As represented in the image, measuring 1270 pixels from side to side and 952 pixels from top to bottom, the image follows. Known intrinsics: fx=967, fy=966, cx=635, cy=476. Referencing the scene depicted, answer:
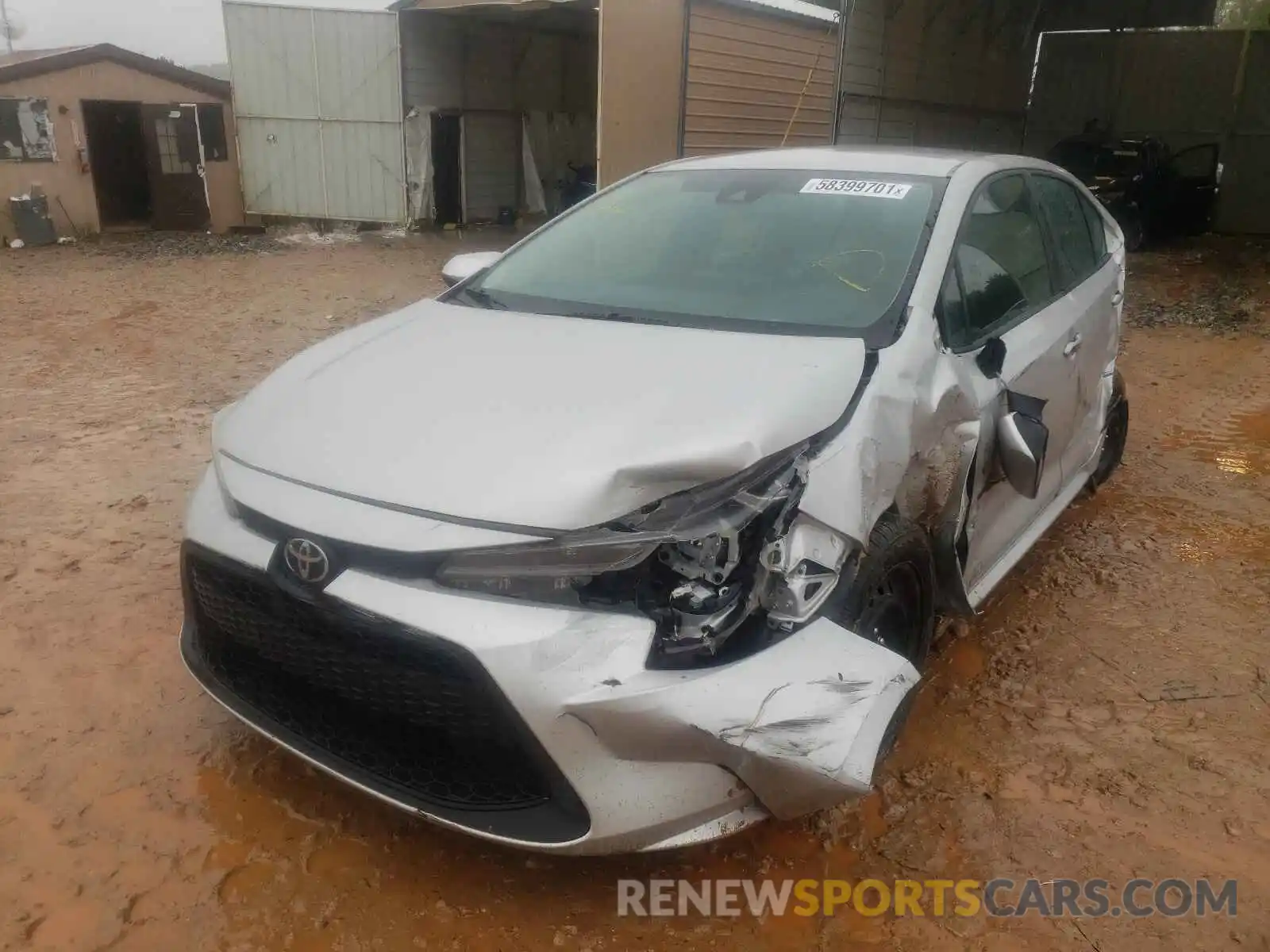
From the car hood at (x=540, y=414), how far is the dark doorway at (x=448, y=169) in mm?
12821

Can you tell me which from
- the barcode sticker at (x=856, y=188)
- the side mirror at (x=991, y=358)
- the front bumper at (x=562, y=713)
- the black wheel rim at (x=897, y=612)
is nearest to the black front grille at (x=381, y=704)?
the front bumper at (x=562, y=713)

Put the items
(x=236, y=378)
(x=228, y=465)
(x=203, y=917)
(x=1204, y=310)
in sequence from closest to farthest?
(x=203, y=917)
(x=228, y=465)
(x=236, y=378)
(x=1204, y=310)

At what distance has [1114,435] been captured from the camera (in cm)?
476

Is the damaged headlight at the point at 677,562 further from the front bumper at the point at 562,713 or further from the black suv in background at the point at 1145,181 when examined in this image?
the black suv in background at the point at 1145,181

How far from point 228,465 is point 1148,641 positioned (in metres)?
3.09

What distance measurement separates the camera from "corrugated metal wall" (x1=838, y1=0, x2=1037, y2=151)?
1279cm

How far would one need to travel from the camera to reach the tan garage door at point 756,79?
10.0 metres

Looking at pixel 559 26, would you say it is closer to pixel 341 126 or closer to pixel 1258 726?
pixel 341 126

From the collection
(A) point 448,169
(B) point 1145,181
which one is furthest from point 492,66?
(B) point 1145,181

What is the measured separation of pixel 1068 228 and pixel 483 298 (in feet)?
7.98

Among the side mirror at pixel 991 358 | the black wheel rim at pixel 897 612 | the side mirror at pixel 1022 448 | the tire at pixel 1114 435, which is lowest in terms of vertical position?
the tire at pixel 1114 435

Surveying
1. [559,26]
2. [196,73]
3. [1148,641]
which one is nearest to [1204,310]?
[1148,641]

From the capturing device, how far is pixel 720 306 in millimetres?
2871

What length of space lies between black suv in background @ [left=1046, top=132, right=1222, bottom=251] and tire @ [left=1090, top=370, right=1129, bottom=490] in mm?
9377
